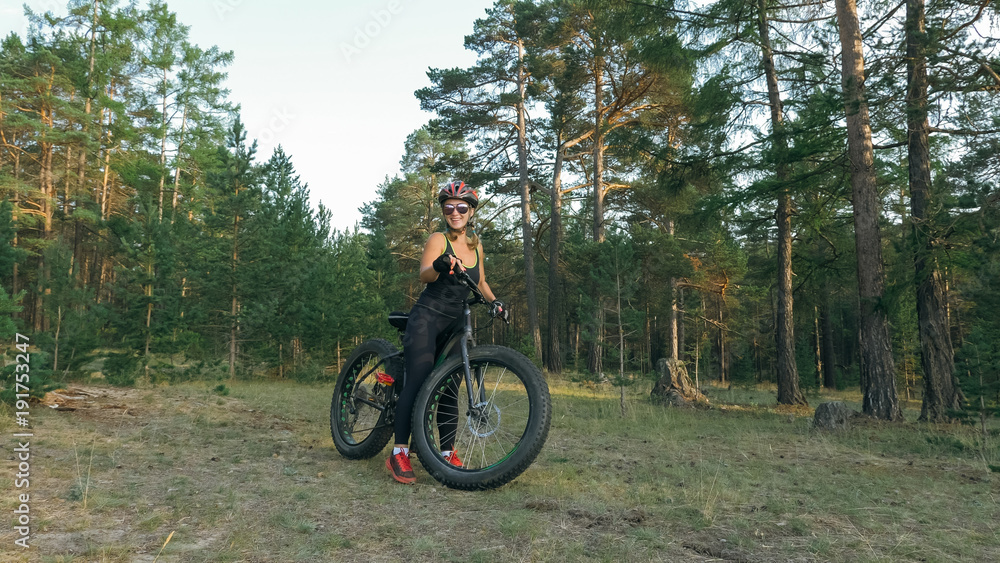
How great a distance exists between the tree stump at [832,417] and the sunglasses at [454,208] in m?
7.14

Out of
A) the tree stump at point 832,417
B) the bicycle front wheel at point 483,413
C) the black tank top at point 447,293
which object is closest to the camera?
the bicycle front wheel at point 483,413

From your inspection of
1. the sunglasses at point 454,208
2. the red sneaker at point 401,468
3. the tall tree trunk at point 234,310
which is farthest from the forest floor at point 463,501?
the tall tree trunk at point 234,310

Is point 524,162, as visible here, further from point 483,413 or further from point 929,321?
point 483,413

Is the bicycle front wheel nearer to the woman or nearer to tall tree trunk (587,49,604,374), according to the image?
the woman

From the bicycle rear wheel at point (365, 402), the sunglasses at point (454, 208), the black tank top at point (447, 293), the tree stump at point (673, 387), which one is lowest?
the tree stump at point (673, 387)

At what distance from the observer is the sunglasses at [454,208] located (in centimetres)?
432

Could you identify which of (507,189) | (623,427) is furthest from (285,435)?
(507,189)

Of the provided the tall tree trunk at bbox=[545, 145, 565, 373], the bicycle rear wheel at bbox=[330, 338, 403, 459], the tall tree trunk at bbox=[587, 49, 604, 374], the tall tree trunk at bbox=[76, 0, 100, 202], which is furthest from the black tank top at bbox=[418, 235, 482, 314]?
the tall tree trunk at bbox=[76, 0, 100, 202]

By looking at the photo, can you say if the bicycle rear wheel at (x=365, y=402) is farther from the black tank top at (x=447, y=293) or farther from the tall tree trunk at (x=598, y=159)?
the tall tree trunk at (x=598, y=159)

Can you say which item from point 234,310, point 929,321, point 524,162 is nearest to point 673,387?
point 929,321

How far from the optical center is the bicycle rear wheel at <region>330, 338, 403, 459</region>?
4480mm

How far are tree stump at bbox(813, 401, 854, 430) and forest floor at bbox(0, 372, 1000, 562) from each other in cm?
193

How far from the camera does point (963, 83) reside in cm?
705

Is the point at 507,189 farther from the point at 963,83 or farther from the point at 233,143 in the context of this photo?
the point at 963,83
